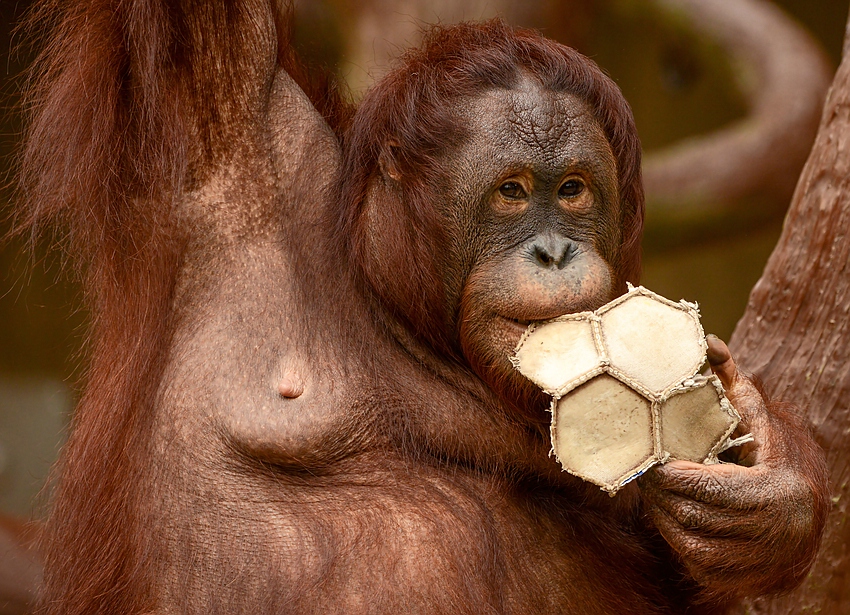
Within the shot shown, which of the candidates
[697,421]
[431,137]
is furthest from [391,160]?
[697,421]

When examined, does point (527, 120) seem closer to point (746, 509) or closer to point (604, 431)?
point (604, 431)

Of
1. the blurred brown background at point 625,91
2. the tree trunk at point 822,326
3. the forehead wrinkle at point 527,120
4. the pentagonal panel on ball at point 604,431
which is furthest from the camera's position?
the blurred brown background at point 625,91

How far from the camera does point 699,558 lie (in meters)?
2.67

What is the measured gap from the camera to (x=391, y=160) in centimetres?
286

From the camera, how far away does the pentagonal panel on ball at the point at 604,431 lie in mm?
2516

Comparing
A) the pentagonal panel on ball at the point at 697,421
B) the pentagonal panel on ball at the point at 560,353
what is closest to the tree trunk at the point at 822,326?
the pentagonal panel on ball at the point at 697,421

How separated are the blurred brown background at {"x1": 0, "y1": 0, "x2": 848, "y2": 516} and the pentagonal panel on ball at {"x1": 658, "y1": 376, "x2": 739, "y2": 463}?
187 centimetres

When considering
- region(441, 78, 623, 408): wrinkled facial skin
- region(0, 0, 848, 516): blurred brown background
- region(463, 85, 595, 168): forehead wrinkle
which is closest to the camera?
region(441, 78, 623, 408): wrinkled facial skin

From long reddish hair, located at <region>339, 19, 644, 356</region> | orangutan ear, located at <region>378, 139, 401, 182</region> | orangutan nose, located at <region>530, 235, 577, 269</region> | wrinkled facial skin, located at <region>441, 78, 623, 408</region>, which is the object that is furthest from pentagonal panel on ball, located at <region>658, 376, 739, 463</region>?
orangutan ear, located at <region>378, 139, 401, 182</region>

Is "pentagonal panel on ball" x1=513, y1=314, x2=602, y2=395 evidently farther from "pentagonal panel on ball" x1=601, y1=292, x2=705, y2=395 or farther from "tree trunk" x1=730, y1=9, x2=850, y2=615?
"tree trunk" x1=730, y1=9, x2=850, y2=615

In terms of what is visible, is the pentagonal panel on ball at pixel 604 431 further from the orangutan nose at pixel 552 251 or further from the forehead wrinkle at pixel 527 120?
the forehead wrinkle at pixel 527 120

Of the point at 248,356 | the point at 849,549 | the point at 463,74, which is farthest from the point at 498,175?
the point at 849,549

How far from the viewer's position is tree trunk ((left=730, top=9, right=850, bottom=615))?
3652mm

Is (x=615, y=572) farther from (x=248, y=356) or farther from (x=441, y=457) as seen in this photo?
(x=248, y=356)
